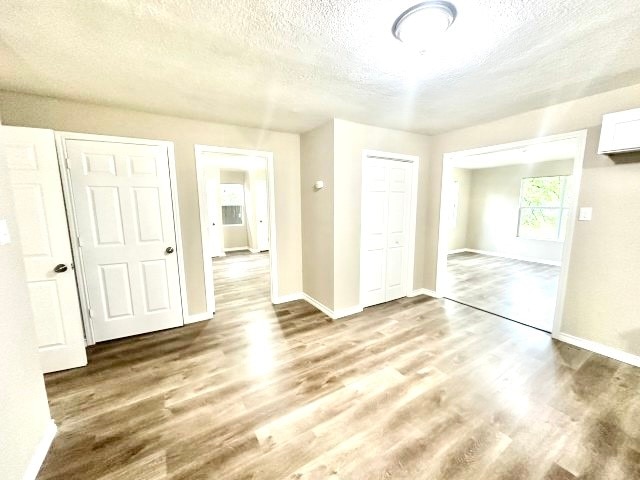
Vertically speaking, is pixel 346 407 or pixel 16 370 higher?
pixel 16 370

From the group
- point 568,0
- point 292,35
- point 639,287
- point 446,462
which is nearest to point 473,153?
point 639,287

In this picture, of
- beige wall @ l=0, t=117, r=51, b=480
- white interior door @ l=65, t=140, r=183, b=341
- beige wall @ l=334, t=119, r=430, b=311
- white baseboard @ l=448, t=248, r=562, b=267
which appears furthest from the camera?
white baseboard @ l=448, t=248, r=562, b=267

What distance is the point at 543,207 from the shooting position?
6.25m

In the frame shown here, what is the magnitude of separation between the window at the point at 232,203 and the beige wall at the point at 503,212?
7019 mm

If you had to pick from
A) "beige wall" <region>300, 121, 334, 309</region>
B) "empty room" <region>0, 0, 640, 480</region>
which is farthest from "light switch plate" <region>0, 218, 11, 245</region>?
"beige wall" <region>300, 121, 334, 309</region>

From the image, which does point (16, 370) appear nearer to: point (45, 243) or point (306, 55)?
point (45, 243)

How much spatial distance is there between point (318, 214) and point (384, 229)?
100 centimetres

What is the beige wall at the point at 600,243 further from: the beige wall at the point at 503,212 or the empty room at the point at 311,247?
the beige wall at the point at 503,212

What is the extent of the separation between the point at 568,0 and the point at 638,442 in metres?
2.58

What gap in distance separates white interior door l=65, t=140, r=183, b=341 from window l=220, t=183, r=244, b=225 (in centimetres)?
500

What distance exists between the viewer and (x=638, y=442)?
5.18 ft

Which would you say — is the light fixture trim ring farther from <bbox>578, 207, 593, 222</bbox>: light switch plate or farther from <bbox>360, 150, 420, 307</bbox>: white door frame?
<bbox>578, 207, 593, 222</bbox>: light switch plate

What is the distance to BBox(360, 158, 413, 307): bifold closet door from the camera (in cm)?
348

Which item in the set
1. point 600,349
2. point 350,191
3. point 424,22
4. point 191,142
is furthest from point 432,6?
point 600,349
